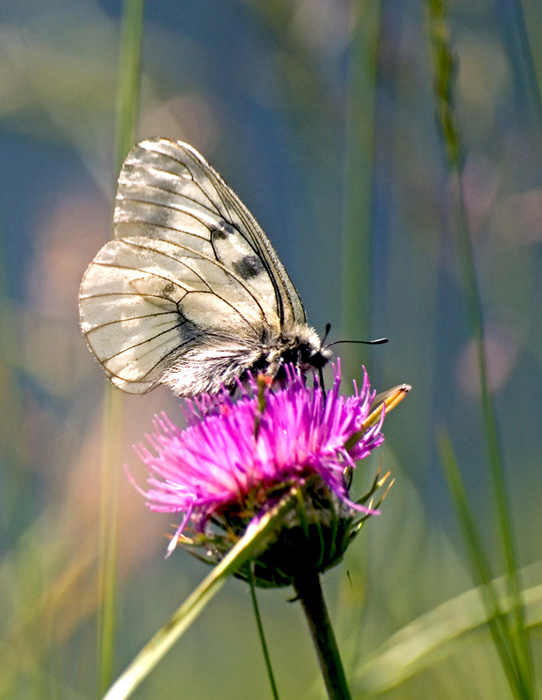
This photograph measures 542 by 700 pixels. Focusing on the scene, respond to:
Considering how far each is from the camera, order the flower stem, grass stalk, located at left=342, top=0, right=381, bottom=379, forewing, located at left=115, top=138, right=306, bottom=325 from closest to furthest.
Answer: the flower stem → grass stalk, located at left=342, top=0, right=381, bottom=379 → forewing, located at left=115, top=138, right=306, bottom=325

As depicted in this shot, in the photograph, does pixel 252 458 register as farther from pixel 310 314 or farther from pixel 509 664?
pixel 310 314

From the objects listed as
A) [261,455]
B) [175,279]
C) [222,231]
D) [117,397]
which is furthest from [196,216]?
[261,455]

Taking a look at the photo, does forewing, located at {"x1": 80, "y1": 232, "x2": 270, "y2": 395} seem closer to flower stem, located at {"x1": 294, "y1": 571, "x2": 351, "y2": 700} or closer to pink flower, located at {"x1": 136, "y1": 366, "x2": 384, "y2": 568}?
pink flower, located at {"x1": 136, "y1": 366, "x2": 384, "y2": 568}

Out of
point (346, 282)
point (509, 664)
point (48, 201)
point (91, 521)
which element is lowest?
point (509, 664)

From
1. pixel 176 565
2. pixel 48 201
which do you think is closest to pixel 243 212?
pixel 48 201

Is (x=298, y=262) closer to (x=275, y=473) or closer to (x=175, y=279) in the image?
(x=175, y=279)

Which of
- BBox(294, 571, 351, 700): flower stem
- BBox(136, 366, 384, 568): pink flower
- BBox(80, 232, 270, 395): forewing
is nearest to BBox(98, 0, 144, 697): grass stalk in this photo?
BBox(136, 366, 384, 568): pink flower
